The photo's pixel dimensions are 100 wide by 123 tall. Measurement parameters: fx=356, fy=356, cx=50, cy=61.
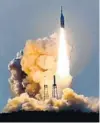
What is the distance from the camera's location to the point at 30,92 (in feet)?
126

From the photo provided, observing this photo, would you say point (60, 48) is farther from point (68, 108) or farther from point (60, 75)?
point (68, 108)

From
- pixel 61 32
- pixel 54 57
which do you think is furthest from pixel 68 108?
pixel 61 32

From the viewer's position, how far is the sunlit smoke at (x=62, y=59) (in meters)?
37.0

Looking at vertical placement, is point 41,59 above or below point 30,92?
above

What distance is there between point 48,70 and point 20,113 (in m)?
6.86

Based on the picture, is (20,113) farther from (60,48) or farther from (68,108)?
(60,48)

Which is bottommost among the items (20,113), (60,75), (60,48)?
(20,113)

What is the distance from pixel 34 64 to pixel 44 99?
3.91 metres

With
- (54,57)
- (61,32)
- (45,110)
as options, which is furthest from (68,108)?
(61,32)

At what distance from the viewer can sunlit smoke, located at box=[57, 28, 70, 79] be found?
37.0 m

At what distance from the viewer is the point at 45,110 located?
36.3m

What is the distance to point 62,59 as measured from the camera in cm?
3744

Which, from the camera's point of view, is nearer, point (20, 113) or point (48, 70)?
point (20, 113)

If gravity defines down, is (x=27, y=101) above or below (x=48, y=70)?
below
